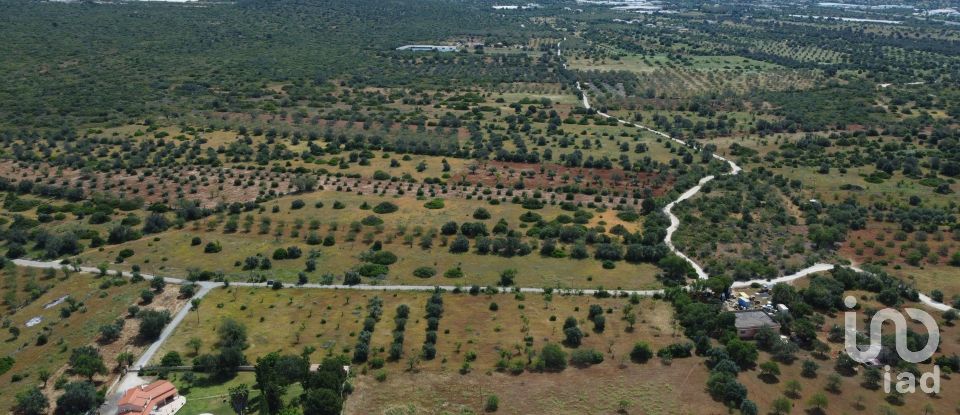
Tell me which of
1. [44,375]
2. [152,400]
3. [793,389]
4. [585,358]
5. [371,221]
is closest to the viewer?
[152,400]

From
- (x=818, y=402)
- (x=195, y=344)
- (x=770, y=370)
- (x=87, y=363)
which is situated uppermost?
(x=87, y=363)

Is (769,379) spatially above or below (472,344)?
below

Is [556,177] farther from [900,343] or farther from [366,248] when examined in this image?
[900,343]

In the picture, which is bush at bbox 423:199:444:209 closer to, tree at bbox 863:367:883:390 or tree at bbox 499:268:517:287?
tree at bbox 499:268:517:287

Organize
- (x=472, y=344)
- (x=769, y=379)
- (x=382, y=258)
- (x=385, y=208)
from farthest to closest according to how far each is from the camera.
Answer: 1. (x=385, y=208)
2. (x=382, y=258)
3. (x=472, y=344)
4. (x=769, y=379)

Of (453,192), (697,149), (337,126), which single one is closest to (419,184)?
(453,192)

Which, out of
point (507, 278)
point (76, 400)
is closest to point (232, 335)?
point (76, 400)

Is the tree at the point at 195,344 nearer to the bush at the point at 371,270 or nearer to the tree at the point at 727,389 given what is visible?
the bush at the point at 371,270
